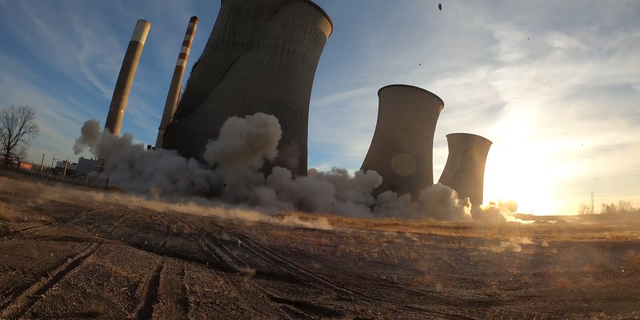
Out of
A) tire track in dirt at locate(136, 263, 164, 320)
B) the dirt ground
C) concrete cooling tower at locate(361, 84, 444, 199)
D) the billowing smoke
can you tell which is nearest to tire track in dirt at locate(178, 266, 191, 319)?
the dirt ground

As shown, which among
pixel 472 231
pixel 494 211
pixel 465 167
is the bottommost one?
pixel 472 231

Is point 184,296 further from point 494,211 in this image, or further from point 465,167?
point 494,211

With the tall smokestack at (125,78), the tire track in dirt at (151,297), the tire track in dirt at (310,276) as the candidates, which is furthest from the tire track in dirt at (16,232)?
the tall smokestack at (125,78)

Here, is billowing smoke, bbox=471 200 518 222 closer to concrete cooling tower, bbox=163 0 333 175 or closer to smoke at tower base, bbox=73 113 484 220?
smoke at tower base, bbox=73 113 484 220

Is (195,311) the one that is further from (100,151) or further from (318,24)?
(100,151)

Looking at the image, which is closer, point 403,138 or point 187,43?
point 403,138

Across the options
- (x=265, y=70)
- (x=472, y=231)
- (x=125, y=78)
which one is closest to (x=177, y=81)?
(x=125, y=78)
